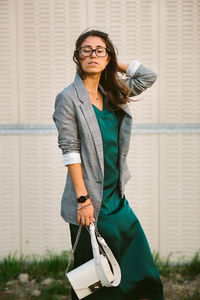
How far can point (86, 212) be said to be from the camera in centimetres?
232

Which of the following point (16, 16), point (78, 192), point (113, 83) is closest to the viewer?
point (78, 192)

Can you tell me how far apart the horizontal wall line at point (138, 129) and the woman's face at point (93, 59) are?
1.61 m

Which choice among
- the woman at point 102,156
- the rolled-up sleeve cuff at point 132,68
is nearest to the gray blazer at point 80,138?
the woman at point 102,156

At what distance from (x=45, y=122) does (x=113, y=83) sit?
1.54 m

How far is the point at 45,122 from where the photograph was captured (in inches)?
157

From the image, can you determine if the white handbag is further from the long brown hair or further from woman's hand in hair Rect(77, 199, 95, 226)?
the long brown hair

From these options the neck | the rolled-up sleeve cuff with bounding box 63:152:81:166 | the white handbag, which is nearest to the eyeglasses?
the neck

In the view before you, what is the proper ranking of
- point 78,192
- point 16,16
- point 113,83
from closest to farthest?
point 78,192 → point 113,83 → point 16,16

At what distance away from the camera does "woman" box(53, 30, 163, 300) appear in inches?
91.4

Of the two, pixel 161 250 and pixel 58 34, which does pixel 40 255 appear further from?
pixel 58 34

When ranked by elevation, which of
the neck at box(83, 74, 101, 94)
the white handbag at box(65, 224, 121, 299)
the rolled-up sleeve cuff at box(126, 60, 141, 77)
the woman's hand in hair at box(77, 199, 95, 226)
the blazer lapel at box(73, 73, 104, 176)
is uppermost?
the rolled-up sleeve cuff at box(126, 60, 141, 77)

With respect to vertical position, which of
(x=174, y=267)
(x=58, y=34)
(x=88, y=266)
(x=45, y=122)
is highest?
(x=58, y=34)

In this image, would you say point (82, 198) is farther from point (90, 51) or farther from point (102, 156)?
point (90, 51)

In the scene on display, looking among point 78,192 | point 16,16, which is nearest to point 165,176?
point 78,192
